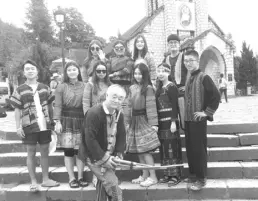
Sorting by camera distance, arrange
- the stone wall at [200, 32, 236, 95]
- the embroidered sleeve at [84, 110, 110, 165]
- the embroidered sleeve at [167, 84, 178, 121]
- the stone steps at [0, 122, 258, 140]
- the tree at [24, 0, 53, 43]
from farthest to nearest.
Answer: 1. the tree at [24, 0, 53, 43]
2. the stone wall at [200, 32, 236, 95]
3. the stone steps at [0, 122, 258, 140]
4. the embroidered sleeve at [167, 84, 178, 121]
5. the embroidered sleeve at [84, 110, 110, 165]

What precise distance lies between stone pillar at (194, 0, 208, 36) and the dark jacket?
2153 centimetres

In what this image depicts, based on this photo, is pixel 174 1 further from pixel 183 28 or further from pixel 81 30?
pixel 81 30

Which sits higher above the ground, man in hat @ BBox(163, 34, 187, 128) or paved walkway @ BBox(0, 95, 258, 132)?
man in hat @ BBox(163, 34, 187, 128)

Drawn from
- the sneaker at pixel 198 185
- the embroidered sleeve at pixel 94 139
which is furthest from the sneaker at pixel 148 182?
the embroidered sleeve at pixel 94 139

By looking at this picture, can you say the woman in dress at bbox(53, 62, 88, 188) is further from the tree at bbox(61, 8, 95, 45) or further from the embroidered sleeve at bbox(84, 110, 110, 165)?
the tree at bbox(61, 8, 95, 45)

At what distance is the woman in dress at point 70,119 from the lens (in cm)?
379

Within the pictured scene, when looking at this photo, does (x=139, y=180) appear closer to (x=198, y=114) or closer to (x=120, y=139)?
(x=120, y=139)

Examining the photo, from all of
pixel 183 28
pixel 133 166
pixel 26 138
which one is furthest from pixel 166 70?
pixel 183 28

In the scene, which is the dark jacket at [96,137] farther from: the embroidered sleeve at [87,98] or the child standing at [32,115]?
the child standing at [32,115]

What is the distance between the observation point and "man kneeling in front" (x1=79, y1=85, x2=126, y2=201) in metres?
2.79

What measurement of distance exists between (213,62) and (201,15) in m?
4.57

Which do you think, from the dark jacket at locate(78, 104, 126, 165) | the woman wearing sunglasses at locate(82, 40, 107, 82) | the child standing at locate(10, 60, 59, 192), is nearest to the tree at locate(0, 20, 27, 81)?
the woman wearing sunglasses at locate(82, 40, 107, 82)

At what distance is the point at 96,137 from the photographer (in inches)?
112

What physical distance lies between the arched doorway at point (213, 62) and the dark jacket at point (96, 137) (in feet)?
62.6
